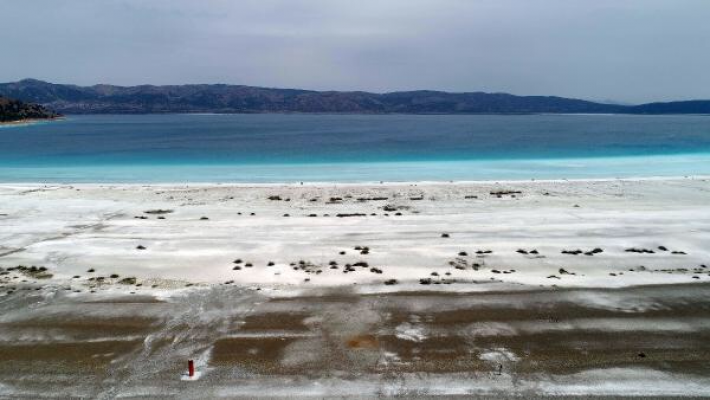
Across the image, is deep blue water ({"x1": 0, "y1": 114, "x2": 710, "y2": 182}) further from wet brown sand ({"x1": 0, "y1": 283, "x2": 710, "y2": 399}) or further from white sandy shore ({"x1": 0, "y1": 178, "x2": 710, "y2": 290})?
wet brown sand ({"x1": 0, "y1": 283, "x2": 710, "y2": 399})

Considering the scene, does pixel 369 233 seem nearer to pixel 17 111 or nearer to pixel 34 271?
pixel 34 271

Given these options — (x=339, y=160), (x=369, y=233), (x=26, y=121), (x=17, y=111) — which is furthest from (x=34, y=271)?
(x=17, y=111)

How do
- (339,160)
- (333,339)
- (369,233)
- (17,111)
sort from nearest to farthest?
(333,339) < (369,233) < (339,160) < (17,111)

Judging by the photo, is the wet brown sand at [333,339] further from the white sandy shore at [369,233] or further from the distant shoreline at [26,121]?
the distant shoreline at [26,121]

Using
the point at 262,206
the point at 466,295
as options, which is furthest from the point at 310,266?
the point at 262,206

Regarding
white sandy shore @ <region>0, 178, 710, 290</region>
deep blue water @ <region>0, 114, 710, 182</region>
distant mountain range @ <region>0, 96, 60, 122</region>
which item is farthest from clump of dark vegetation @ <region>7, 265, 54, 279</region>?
distant mountain range @ <region>0, 96, 60, 122</region>

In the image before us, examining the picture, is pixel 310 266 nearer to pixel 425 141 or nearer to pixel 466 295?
pixel 466 295
